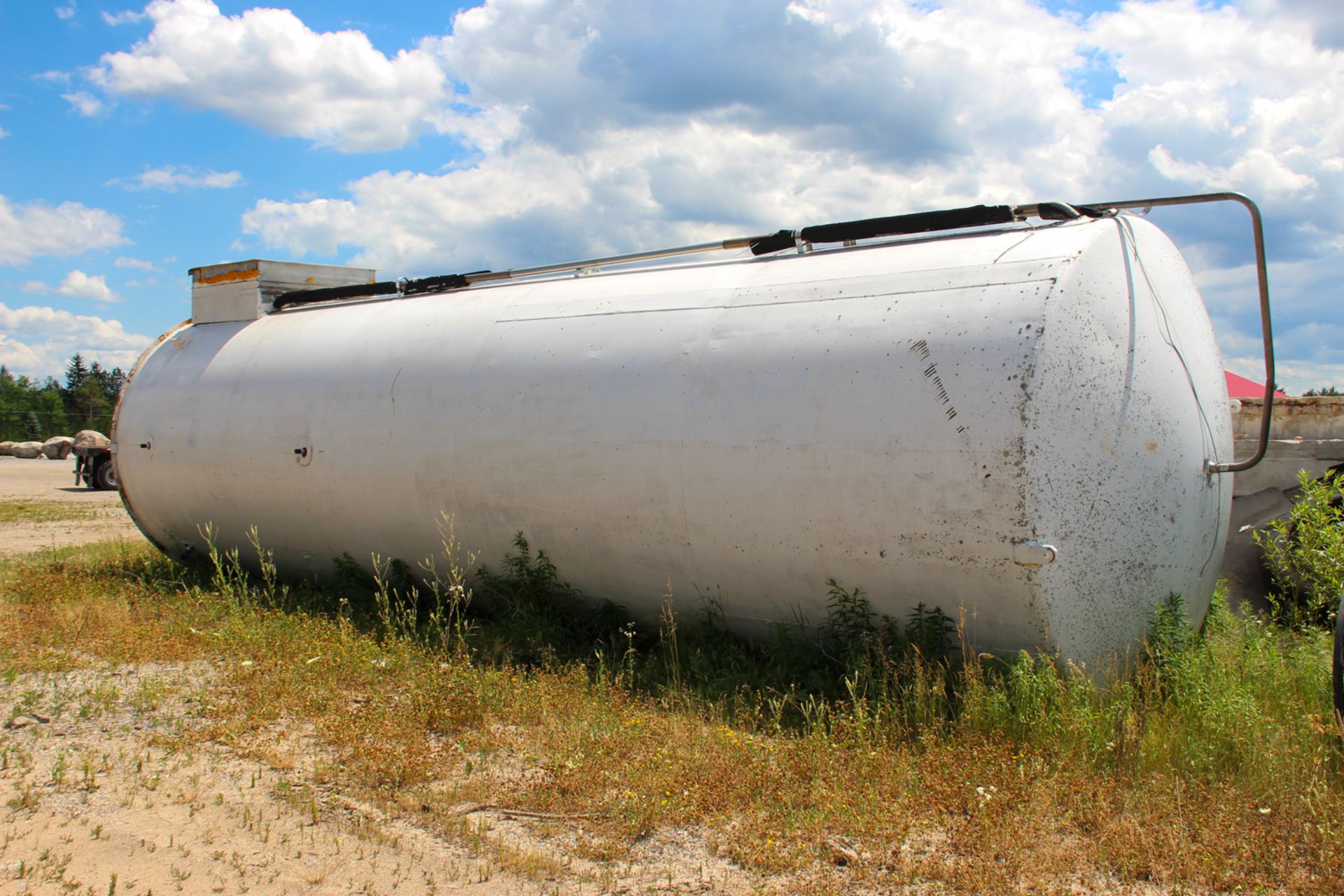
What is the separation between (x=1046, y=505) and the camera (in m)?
5.06

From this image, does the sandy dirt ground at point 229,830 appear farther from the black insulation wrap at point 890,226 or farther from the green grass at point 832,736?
the black insulation wrap at point 890,226

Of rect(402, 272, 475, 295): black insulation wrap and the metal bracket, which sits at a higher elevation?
rect(402, 272, 475, 295): black insulation wrap

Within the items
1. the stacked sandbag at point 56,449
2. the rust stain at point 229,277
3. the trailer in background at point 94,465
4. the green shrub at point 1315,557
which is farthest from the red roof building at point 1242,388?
the stacked sandbag at point 56,449

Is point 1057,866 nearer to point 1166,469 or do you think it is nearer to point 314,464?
point 1166,469

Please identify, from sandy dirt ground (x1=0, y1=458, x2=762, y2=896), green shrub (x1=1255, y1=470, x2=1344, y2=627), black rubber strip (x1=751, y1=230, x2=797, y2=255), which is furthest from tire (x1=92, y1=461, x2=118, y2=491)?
green shrub (x1=1255, y1=470, x2=1344, y2=627)

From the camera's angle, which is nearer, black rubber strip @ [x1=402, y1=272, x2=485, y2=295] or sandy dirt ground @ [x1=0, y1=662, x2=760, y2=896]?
sandy dirt ground @ [x1=0, y1=662, x2=760, y2=896]

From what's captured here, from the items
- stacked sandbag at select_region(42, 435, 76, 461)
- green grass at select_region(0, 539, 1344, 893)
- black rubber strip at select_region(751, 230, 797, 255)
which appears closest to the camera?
green grass at select_region(0, 539, 1344, 893)

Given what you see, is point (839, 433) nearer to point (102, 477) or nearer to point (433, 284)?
point (433, 284)

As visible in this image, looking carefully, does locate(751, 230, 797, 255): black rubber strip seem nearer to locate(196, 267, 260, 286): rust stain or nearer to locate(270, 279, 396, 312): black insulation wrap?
locate(270, 279, 396, 312): black insulation wrap

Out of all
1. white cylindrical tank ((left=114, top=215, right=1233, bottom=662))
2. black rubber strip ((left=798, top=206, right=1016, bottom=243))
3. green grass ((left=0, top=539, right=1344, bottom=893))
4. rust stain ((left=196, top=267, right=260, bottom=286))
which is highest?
rust stain ((left=196, top=267, right=260, bottom=286))

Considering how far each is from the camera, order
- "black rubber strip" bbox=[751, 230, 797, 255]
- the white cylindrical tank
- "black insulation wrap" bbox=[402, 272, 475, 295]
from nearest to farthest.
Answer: the white cylindrical tank < "black rubber strip" bbox=[751, 230, 797, 255] < "black insulation wrap" bbox=[402, 272, 475, 295]

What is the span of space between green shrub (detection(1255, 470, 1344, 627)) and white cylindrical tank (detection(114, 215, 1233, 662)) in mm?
793

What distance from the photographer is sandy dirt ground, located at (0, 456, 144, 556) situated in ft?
45.6

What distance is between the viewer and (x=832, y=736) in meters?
5.09
